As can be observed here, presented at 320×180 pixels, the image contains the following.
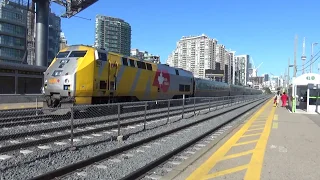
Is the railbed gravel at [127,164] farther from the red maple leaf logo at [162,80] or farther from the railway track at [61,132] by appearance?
the red maple leaf logo at [162,80]

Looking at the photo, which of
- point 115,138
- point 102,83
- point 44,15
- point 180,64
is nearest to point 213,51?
point 180,64

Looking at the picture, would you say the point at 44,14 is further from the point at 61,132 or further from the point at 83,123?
Answer: the point at 61,132

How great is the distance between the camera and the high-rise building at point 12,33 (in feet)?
295

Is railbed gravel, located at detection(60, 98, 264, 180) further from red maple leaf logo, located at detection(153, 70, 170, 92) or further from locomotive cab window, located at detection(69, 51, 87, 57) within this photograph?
red maple leaf logo, located at detection(153, 70, 170, 92)

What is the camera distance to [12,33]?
92.1 m

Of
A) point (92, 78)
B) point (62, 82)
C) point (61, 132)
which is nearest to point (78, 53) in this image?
point (92, 78)

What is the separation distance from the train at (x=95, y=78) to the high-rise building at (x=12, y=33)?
242ft

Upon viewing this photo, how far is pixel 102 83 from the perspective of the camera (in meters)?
18.3

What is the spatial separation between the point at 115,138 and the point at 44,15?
139 feet

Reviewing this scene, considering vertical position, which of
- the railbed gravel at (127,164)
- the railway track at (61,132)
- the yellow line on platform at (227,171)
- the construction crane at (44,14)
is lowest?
the yellow line on platform at (227,171)

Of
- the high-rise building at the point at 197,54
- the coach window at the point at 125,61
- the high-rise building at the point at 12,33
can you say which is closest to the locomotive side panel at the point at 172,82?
the coach window at the point at 125,61

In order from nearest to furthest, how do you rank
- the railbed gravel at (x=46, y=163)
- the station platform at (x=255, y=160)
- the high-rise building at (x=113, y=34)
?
the railbed gravel at (x=46, y=163) < the station platform at (x=255, y=160) < the high-rise building at (x=113, y=34)

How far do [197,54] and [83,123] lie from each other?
107 m

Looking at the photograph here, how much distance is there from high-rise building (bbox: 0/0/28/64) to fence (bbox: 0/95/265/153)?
81767mm
